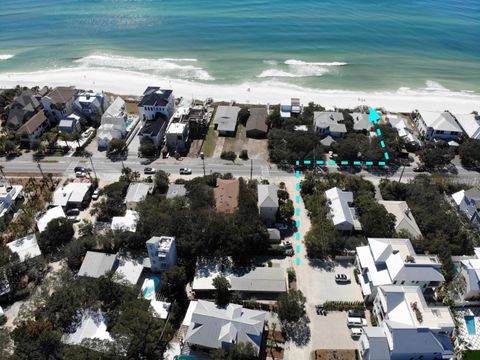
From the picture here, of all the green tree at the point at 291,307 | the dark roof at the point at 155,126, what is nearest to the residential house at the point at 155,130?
the dark roof at the point at 155,126

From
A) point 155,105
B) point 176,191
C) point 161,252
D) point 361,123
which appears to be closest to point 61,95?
point 155,105

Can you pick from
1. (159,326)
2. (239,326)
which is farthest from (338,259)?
(159,326)

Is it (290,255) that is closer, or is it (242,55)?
(290,255)

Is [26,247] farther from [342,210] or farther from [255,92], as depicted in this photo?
[255,92]

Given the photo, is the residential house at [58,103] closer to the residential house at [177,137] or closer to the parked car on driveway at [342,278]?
the residential house at [177,137]

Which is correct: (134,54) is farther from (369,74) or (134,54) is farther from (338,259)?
(338,259)

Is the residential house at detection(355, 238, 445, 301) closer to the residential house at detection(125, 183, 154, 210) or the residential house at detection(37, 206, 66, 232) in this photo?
the residential house at detection(125, 183, 154, 210)

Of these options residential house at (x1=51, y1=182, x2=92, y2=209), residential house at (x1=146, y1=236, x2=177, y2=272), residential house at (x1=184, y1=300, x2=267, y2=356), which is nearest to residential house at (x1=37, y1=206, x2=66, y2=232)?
residential house at (x1=51, y1=182, x2=92, y2=209)
